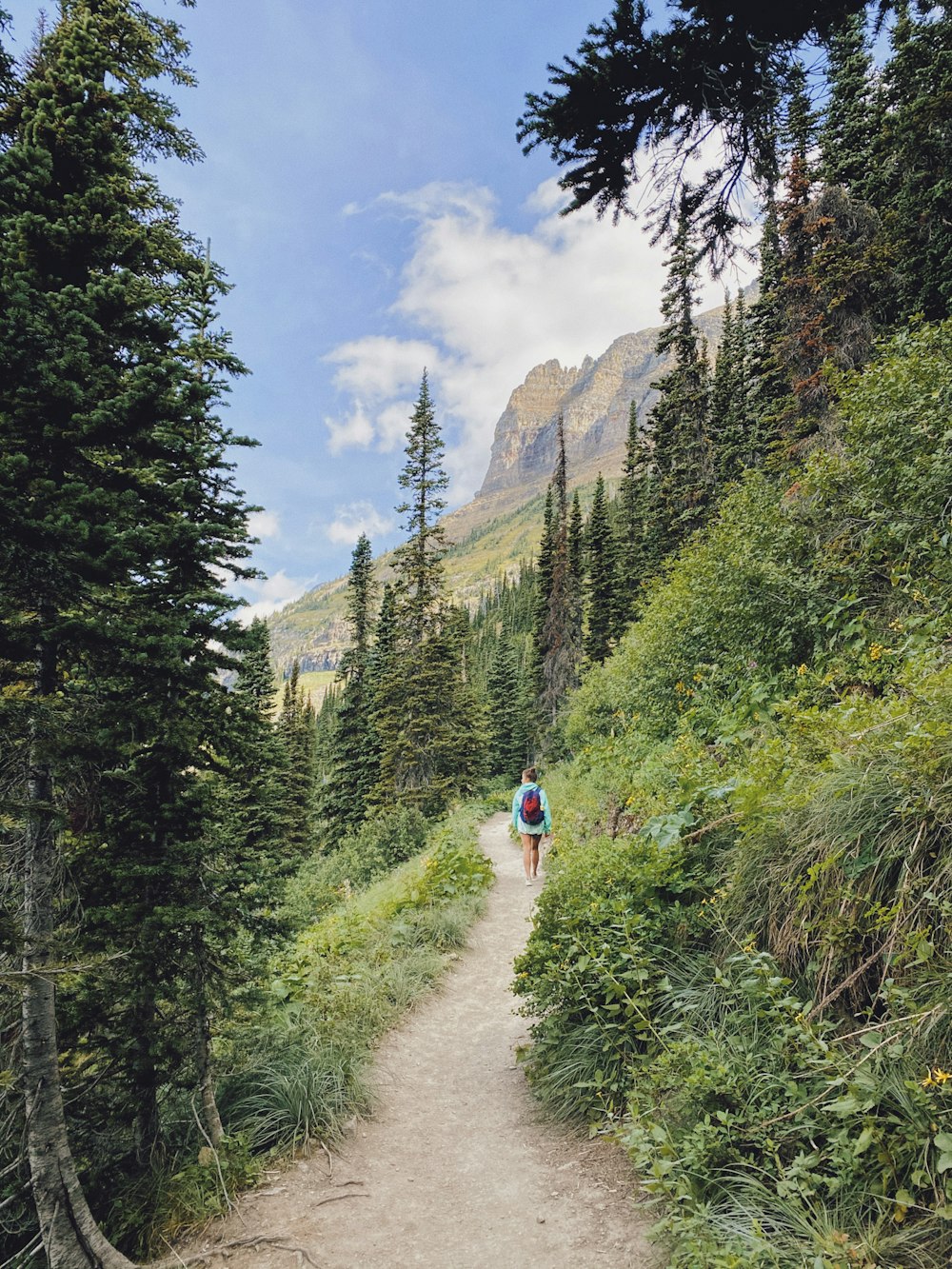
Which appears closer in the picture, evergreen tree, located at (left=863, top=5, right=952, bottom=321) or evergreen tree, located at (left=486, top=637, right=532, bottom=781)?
evergreen tree, located at (left=863, top=5, right=952, bottom=321)

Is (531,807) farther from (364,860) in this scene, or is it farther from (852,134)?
(852,134)

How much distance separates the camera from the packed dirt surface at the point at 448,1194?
10.7 ft

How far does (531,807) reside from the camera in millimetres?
10672

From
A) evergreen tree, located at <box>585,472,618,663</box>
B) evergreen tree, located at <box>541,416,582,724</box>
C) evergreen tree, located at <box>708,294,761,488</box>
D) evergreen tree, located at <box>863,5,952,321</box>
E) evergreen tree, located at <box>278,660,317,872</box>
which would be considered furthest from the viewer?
evergreen tree, located at <box>585,472,618,663</box>

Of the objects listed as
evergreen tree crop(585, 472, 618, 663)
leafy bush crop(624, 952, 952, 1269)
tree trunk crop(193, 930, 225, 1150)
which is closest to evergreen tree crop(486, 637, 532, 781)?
evergreen tree crop(585, 472, 618, 663)

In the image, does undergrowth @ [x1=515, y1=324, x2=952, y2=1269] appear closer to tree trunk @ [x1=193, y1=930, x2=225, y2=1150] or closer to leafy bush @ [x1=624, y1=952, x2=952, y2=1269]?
leafy bush @ [x1=624, y1=952, x2=952, y2=1269]

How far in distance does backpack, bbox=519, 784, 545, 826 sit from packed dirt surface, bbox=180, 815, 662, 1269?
5.18 m

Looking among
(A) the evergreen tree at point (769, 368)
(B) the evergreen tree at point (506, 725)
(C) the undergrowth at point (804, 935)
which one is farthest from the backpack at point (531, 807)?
(B) the evergreen tree at point (506, 725)

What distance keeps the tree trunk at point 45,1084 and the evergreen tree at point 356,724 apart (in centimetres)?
2888

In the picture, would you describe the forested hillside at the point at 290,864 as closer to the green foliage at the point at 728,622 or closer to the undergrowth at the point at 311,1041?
the undergrowth at the point at 311,1041

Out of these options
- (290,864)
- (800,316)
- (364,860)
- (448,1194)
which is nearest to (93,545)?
(290,864)

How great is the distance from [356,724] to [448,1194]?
32.4 metres

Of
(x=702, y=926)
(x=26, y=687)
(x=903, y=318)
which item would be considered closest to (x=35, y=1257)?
(x=26, y=687)

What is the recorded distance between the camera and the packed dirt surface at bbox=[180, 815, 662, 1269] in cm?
325
